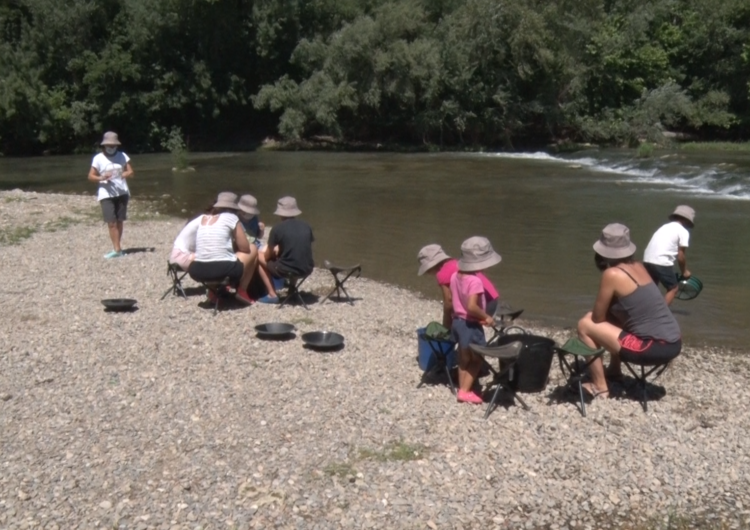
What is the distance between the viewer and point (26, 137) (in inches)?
1726

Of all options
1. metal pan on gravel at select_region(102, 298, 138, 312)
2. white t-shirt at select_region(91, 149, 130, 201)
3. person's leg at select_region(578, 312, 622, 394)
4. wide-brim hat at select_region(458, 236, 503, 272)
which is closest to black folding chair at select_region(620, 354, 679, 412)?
person's leg at select_region(578, 312, 622, 394)

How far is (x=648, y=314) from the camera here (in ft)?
22.1

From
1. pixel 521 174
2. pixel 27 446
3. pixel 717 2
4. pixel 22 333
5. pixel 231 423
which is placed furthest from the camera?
pixel 717 2

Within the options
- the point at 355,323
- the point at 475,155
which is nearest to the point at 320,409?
the point at 355,323

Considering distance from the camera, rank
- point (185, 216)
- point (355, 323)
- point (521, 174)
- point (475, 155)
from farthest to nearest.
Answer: point (475, 155), point (521, 174), point (185, 216), point (355, 323)

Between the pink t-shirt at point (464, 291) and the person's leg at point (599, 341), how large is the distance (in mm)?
837

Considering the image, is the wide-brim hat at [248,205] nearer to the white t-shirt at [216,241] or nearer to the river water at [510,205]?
the white t-shirt at [216,241]

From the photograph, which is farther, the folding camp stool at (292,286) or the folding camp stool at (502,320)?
the folding camp stool at (292,286)

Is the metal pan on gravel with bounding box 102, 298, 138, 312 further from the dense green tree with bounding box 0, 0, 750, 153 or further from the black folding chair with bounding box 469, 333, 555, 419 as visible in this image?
the dense green tree with bounding box 0, 0, 750, 153

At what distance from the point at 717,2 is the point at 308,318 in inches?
1485

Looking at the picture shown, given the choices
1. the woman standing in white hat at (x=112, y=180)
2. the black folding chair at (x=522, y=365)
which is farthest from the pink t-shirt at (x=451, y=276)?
the woman standing in white hat at (x=112, y=180)

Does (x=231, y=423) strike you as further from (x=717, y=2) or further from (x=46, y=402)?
(x=717, y=2)

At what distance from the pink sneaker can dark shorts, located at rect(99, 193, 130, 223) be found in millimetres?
7344

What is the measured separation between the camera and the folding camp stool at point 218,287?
Result: 9.54 meters
